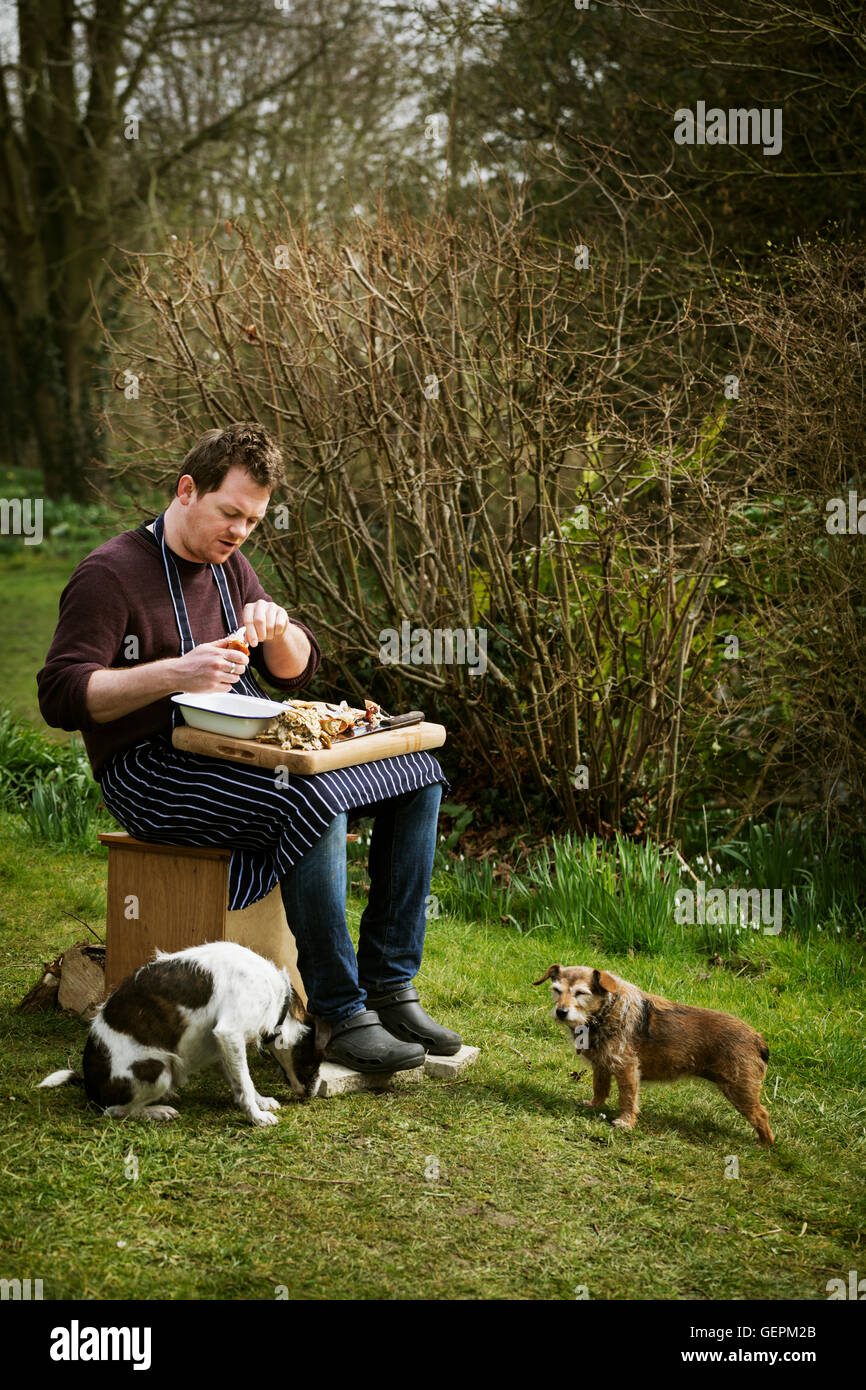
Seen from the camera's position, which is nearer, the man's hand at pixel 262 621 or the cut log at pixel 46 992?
the man's hand at pixel 262 621

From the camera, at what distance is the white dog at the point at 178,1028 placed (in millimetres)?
3193

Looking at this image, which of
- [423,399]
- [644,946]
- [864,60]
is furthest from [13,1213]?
[864,60]

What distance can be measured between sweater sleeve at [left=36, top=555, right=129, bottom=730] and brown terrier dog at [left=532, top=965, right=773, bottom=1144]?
156cm

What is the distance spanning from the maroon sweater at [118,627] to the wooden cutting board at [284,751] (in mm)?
224

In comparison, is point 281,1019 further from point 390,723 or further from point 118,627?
point 118,627

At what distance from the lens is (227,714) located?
11.0 ft

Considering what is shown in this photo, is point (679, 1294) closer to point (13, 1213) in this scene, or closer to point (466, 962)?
point (13, 1213)

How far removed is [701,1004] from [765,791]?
6.89ft

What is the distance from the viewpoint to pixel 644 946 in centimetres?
488

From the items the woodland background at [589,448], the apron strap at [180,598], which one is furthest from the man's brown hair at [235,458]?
the woodland background at [589,448]

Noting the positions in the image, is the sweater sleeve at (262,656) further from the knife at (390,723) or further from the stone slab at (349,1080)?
the stone slab at (349,1080)

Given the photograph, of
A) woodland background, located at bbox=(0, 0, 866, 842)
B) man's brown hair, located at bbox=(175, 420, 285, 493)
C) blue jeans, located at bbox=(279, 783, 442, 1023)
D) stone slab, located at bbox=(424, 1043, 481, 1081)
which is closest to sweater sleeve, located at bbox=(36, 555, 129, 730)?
man's brown hair, located at bbox=(175, 420, 285, 493)

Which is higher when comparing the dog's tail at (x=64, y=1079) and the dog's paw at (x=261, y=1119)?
the dog's tail at (x=64, y=1079)

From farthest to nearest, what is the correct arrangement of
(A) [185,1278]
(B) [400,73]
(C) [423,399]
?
(B) [400,73] < (C) [423,399] < (A) [185,1278]
